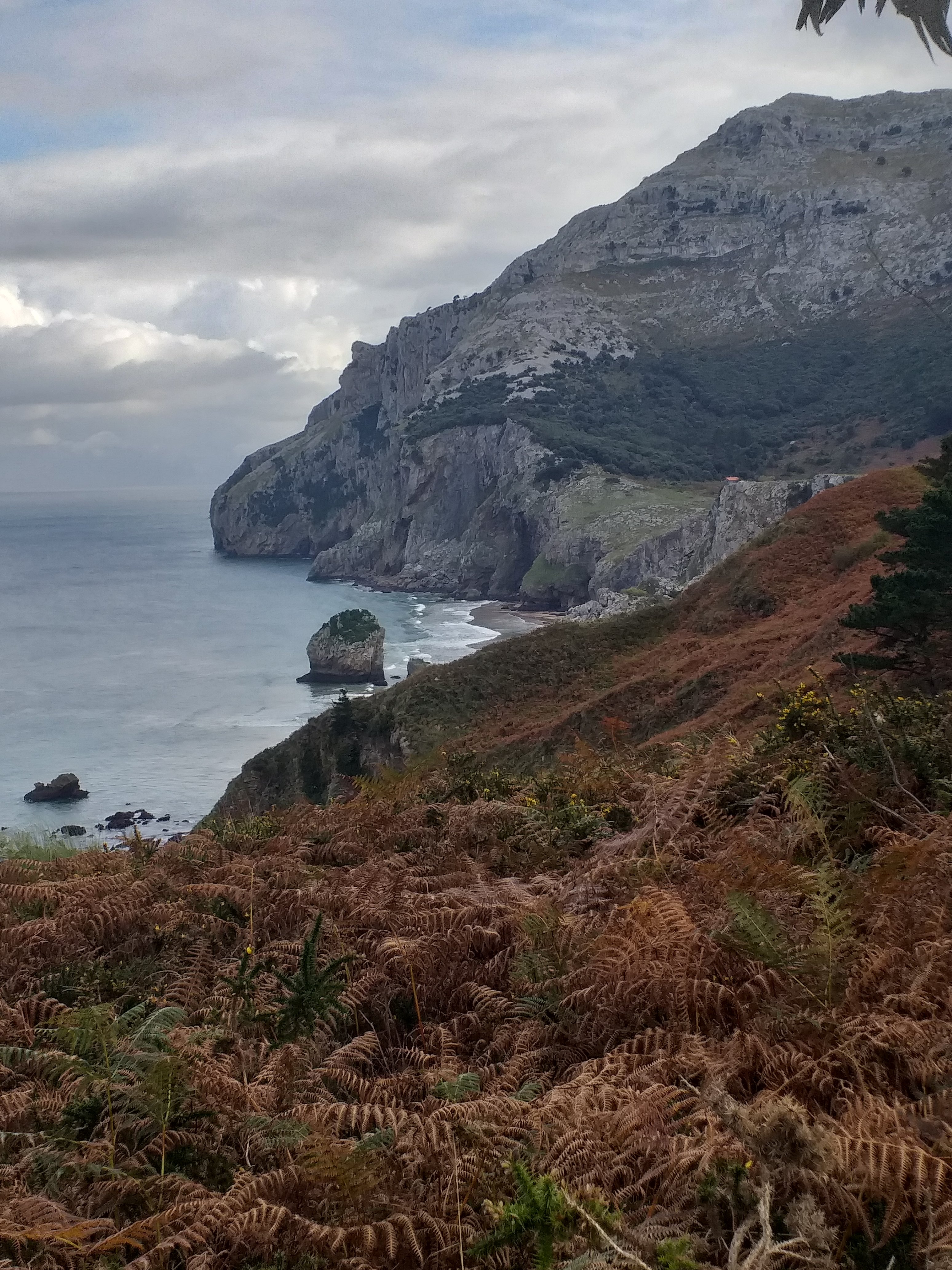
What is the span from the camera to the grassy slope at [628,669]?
28.1 meters

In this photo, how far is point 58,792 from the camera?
61.5m

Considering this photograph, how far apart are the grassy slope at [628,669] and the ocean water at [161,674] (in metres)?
21.9

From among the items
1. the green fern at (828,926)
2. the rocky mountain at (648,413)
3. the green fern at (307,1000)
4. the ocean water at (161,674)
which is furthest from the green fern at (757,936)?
the rocky mountain at (648,413)

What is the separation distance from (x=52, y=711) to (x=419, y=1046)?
90.1 m

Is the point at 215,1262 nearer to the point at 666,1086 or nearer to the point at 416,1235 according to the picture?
the point at 416,1235

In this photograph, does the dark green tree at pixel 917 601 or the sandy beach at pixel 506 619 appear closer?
the dark green tree at pixel 917 601

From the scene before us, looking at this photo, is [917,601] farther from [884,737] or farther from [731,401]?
[731,401]

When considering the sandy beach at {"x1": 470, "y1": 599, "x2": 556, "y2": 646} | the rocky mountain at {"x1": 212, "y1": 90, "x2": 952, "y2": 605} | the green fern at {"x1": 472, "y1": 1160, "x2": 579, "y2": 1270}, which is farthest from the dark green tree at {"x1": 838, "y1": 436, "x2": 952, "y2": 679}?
the rocky mountain at {"x1": 212, "y1": 90, "x2": 952, "y2": 605}

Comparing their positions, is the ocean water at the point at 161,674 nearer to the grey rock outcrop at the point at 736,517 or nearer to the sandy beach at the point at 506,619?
the sandy beach at the point at 506,619

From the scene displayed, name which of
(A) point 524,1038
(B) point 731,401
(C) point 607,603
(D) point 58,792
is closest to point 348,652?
(C) point 607,603

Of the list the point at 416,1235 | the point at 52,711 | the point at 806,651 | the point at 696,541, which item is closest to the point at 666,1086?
the point at 416,1235

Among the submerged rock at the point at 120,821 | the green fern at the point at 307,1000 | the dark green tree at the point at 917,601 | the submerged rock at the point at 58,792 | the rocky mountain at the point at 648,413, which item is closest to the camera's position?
the green fern at the point at 307,1000

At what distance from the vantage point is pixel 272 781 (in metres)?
42.1

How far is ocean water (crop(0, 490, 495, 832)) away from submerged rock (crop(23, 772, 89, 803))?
554 millimetres
